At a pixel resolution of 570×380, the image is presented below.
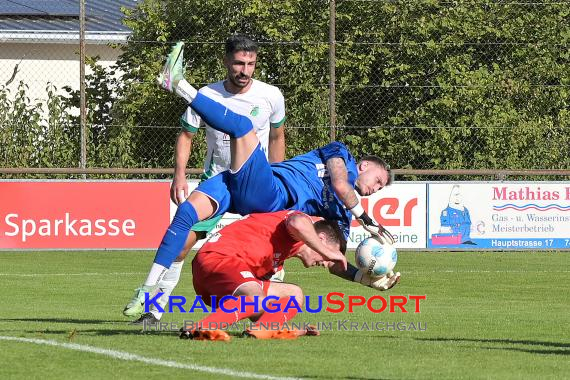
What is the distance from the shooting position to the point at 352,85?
A: 22984 millimetres

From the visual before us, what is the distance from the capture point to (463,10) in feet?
77.5

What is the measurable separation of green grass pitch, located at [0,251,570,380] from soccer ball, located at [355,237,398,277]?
0.48 meters

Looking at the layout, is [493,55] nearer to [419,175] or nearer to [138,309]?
[419,175]

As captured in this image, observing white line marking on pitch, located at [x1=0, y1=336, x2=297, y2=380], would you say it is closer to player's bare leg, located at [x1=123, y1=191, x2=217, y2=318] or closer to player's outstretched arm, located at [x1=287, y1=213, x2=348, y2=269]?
player's bare leg, located at [x1=123, y1=191, x2=217, y2=318]

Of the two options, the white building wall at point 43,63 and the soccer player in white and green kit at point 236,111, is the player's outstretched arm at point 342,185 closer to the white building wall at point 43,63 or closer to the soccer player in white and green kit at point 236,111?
the soccer player in white and green kit at point 236,111

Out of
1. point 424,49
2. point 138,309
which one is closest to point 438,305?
point 138,309

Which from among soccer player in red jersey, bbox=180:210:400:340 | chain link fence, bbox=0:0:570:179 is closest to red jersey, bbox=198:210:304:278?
soccer player in red jersey, bbox=180:210:400:340

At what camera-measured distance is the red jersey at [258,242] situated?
8.97m

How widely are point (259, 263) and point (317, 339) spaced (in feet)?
2.16

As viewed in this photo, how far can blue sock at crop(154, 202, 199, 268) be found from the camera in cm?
927

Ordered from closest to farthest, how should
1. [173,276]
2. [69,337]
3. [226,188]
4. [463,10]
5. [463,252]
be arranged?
[69,337], [226,188], [173,276], [463,252], [463,10]

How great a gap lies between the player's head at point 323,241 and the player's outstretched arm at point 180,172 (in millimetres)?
1703

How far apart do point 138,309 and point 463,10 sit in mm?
15780

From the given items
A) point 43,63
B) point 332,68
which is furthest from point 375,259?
point 43,63
